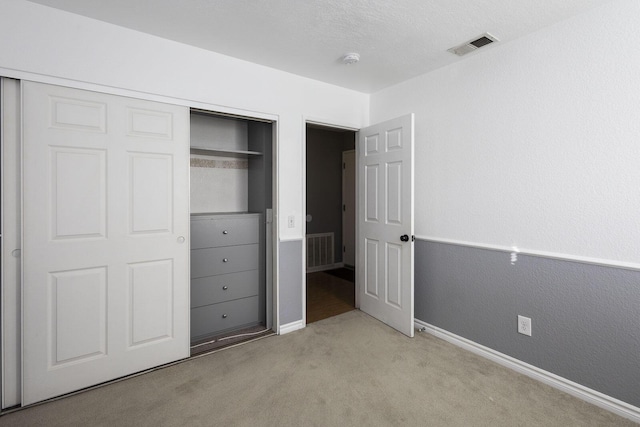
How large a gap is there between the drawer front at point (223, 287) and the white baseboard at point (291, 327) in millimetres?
446

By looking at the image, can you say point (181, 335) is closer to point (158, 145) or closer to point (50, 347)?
point (50, 347)

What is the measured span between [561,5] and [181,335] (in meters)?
3.45

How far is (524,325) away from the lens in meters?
2.24

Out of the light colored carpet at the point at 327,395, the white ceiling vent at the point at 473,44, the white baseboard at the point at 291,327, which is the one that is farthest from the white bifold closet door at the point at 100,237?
the white ceiling vent at the point at 473,44

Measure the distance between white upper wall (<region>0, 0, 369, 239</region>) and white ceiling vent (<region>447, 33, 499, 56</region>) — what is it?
1.20 metres

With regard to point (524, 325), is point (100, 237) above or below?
above

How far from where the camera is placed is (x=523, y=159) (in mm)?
2244

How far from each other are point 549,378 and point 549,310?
1.52ft

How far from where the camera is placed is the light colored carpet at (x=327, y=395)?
1.76 meters

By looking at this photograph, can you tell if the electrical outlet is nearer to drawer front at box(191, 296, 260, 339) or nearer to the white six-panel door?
the white six-panel door

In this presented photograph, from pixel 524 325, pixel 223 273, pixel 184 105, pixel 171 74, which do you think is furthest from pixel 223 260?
pixel 524 325

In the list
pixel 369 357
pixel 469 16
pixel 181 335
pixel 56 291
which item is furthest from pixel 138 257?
pixel 469 16

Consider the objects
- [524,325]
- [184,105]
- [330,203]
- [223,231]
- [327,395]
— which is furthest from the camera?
[330,203]

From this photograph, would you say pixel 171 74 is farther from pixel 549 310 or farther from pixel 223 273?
pixel 549 310
